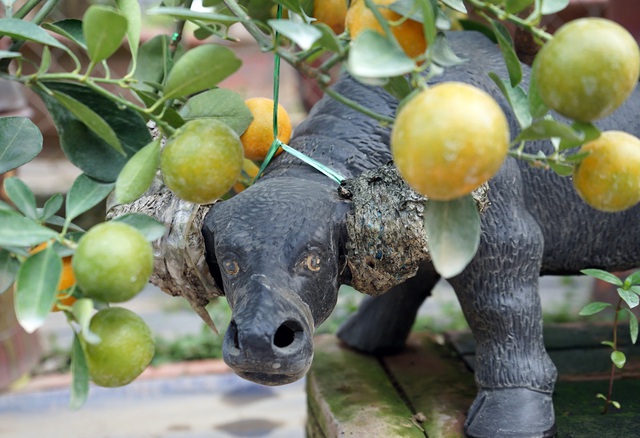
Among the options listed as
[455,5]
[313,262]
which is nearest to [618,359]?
[313,262]

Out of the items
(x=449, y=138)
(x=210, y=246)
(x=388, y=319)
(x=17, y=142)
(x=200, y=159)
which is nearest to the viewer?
(x=449, y=138)

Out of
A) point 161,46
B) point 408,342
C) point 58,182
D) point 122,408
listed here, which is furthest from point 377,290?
point 58,182

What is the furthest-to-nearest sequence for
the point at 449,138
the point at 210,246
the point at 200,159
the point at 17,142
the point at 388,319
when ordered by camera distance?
the point at 388,319 < the point at 210,246 < the point at 17,142 < the point at 200,159 < the point at 449,138

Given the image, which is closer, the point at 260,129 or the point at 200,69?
the point at 200,69

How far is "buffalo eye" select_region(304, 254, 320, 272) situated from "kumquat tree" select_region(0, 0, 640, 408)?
0.17m

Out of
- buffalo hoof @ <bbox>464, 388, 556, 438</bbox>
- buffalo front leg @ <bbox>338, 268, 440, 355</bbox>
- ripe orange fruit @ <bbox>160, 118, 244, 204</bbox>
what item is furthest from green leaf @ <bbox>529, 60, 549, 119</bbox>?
buffalo front leg @ <bbox>338, 268, 440, 355</bbox>

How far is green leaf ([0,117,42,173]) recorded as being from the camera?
0.61 meters

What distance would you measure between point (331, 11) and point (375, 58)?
0.30m

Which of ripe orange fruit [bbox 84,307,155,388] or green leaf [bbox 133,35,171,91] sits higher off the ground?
green leaf [bbox 133,35,171,91]

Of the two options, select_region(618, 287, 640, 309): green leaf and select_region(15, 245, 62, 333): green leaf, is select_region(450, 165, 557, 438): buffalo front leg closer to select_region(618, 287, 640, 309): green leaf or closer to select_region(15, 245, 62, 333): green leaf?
select_region(618, 287, 640, 309): green leaf

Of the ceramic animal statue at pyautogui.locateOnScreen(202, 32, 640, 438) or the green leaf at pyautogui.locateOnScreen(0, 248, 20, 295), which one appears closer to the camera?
the green leaf at pyautogui.locateOnScreen(0, 248, 20, 295)

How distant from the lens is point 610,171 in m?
0.53

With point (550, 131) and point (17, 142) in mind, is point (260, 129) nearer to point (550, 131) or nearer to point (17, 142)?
point (17, 142)

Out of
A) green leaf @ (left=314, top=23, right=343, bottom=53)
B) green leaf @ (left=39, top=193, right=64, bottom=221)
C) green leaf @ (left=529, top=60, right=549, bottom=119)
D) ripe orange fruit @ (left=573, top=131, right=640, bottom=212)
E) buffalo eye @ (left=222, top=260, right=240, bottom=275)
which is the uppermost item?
green leaf @ (left=314, top=23, right=343, bottom=53)
